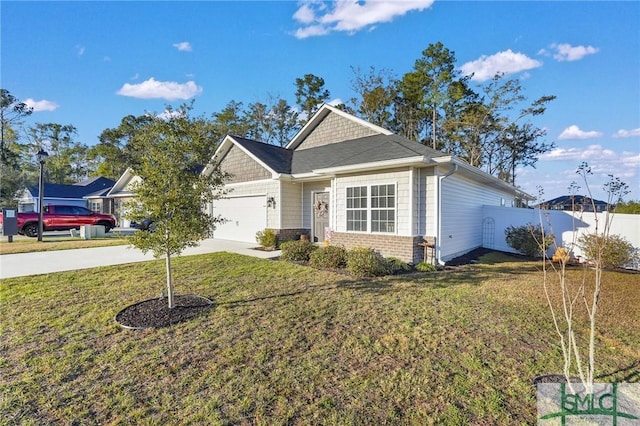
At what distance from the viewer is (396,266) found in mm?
7957

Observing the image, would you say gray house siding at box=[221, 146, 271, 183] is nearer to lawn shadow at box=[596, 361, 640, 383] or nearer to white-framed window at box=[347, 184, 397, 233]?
white-framed window at box=[347, 184, 397, 233]

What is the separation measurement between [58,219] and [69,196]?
17.3 meters

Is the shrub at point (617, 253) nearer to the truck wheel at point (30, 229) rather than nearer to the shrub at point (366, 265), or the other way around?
the shrub at point (366, 265)

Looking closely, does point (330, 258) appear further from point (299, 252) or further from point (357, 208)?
point (357, 208)

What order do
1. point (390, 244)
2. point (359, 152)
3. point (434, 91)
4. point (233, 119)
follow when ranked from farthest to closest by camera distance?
1. point (233, 119)
2. point (434, 91)
3. point (359, 152)
4. point (390, 244)

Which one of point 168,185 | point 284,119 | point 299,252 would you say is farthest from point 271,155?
point 284,119

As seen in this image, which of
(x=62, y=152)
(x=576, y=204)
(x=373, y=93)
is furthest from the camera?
(x=62, y=152)

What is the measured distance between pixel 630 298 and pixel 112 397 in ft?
28.2

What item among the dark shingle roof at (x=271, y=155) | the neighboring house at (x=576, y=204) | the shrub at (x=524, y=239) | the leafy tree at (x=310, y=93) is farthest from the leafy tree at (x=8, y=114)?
the neighboring house at (x=576, y=204)

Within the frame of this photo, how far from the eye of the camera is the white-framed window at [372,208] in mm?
8984

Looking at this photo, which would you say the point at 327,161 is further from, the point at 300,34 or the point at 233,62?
the point at 233,62

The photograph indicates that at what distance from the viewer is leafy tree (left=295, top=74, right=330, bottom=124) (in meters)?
30.9

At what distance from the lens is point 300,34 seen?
1354cm

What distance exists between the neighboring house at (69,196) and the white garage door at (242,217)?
757 inches
